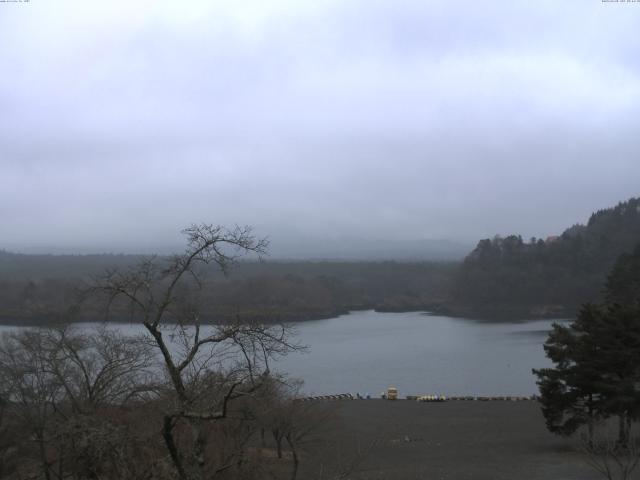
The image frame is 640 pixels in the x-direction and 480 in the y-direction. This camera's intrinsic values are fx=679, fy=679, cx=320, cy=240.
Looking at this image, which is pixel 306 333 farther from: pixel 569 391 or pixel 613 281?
pixel 569 391

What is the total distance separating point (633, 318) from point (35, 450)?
1073cm

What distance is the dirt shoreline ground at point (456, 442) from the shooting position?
12336 mm

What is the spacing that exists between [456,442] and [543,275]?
4914cm

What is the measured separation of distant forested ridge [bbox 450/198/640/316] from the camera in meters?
58.9

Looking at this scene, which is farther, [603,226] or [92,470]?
[603,226]

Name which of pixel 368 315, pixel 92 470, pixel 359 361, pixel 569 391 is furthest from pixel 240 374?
pixel 368 315

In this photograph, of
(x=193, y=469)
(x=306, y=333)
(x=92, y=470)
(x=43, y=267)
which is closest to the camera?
(x=193, y=469)

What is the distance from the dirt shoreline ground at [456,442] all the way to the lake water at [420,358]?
2940mm

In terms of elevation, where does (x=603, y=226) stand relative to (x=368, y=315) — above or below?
above

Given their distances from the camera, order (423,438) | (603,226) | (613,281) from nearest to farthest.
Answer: (423,438), (613,281), (603,226)

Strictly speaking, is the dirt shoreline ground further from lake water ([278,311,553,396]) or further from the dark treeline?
the dark treeline

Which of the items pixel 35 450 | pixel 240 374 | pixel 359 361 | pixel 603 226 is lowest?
pixel 359 361

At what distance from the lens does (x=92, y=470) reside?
5434mm

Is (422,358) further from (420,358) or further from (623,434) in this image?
(623,434)
